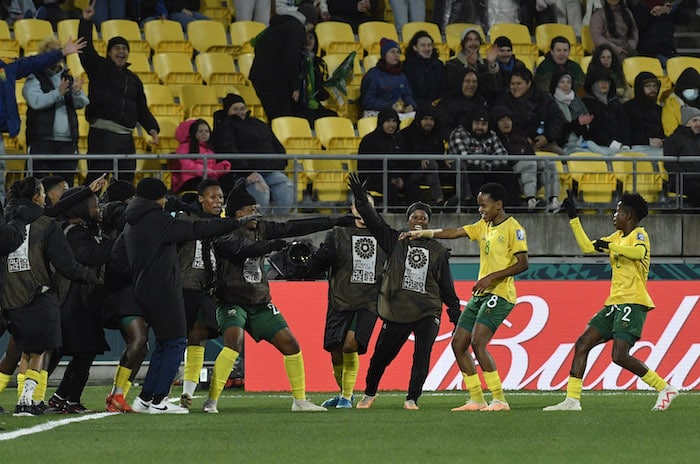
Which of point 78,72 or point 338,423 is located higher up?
point 78,72

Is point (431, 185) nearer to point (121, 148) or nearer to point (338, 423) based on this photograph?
point (121, 148)

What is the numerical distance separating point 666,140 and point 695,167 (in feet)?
1.81

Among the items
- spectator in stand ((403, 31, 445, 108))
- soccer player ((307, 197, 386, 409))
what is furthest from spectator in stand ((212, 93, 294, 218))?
soccer player ((307, 197, 386, 409))

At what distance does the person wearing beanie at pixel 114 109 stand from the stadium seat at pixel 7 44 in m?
2.37

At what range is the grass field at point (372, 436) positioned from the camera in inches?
372

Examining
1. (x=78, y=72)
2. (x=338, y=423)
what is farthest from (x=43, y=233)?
(x=78, y=72)

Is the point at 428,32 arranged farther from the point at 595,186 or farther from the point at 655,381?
the point at 655,381

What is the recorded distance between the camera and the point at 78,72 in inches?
827

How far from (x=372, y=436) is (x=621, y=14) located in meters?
13.8

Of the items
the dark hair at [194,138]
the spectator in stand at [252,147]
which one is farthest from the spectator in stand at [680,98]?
the dark hair at [194,138]

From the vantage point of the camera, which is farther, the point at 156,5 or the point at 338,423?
the point at 156,5

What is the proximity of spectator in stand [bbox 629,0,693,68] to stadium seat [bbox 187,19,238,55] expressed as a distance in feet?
20.6

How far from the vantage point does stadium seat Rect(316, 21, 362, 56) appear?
22.4m

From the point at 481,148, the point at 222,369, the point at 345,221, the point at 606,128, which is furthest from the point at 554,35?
the point at 222,369
